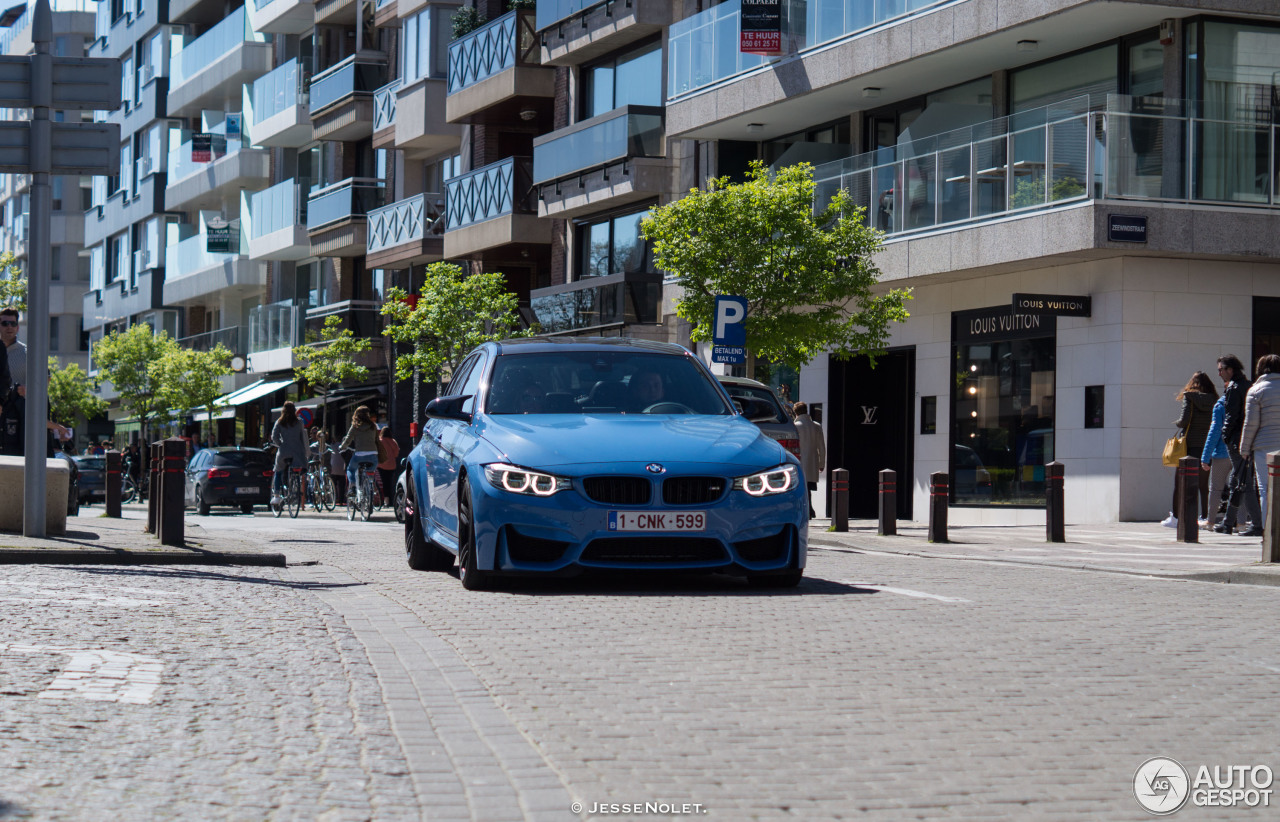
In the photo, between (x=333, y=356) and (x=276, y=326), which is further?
(x=276, y=326)

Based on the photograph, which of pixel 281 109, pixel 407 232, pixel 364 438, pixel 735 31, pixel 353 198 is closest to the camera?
pixel 364 438

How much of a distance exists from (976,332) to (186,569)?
16664mm

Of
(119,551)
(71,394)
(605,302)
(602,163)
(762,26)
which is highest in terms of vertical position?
(762,26)

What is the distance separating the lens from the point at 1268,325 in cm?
2456

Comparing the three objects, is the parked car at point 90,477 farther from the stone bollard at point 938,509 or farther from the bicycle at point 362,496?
the stone bollard at point 938,509

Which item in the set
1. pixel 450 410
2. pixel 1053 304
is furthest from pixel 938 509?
pixel 450 410

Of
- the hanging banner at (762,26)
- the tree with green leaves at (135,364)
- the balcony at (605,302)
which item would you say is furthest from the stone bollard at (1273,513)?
the tree with green leaves at (135,364)

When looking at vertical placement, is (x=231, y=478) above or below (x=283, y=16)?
below

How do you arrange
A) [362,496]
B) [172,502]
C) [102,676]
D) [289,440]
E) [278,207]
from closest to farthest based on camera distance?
1. [102,676]
2. [172,502]
3. [362,496]
4. [289,440]
5. [278,207]

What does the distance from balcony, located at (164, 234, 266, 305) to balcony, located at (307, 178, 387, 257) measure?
8.40 metres

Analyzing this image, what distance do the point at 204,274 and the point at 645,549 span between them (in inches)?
2186

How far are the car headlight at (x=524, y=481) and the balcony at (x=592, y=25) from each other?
2729 cm

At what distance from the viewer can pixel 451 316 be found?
38.3 metres

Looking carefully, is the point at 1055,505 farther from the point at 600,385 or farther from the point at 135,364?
the point at 135,364
